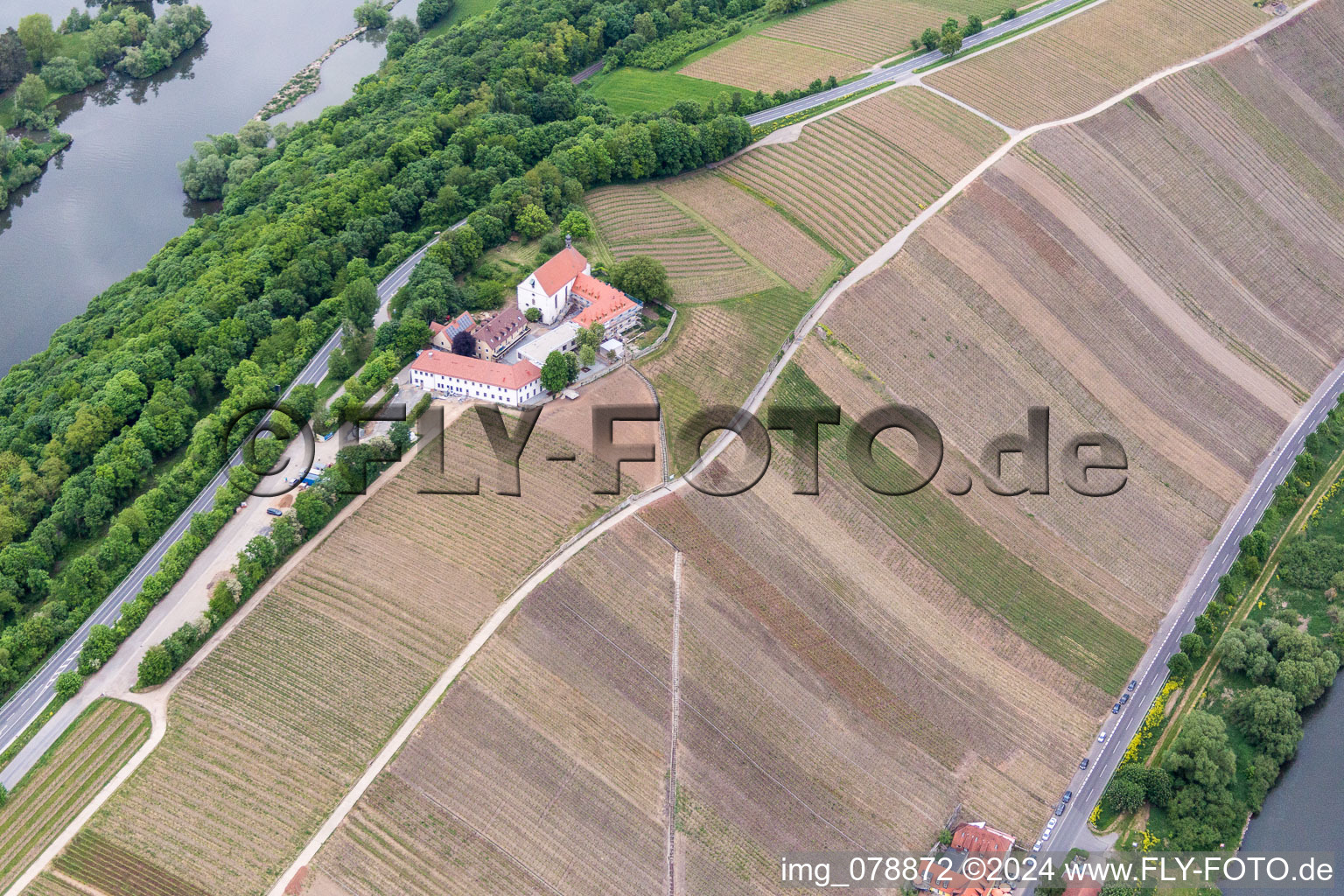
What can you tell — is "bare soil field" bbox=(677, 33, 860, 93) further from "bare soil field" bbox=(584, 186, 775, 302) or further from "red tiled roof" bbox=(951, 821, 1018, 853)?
"red tiled roof" bbox=(951, 821, 1018, 853)

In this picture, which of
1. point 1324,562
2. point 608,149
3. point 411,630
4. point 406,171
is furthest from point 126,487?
point 1324,562

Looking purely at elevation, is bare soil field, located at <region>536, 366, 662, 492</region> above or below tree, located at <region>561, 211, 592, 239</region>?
below

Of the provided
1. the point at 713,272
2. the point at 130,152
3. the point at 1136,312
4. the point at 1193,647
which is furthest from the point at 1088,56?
the point at 130,152

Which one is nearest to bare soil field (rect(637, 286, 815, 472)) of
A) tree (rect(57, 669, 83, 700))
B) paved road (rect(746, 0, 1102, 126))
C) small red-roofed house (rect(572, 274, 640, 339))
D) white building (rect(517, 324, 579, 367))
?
small red-roofed house (rect(572, 274, 640, 339))

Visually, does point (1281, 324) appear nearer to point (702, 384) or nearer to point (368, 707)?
point (702, 384)

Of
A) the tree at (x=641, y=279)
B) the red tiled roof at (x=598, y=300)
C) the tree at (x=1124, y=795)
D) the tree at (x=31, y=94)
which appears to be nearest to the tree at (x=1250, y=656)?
the tree at (x=1124, y=795)
